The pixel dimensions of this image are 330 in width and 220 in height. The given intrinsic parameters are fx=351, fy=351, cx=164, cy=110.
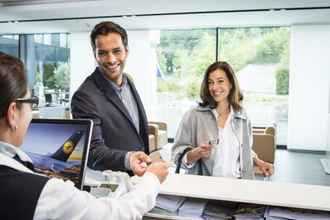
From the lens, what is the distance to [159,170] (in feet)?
4.18

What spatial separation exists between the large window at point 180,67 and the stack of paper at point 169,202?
22.3 feet

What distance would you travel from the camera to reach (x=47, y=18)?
741cm

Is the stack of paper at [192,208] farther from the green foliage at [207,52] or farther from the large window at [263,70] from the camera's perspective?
the large window at [263,70]

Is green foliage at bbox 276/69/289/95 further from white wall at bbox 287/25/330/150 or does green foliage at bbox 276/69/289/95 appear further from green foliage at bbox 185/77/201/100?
green foliage at bbox 185/77/201/100

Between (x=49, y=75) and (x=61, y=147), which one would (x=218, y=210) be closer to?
(x=61, y=147)

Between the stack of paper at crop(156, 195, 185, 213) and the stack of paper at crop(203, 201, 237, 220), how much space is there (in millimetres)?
136

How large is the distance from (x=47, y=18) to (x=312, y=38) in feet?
18.6

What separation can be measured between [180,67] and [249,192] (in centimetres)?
740

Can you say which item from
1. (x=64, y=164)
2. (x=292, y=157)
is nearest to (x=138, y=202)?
(x=64, y=164)

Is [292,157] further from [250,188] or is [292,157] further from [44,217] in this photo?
[44,217]

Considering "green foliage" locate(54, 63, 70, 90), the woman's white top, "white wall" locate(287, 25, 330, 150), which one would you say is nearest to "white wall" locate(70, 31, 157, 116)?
"green foliage" locate(54, 63, 70, 90)

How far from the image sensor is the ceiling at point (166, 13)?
5883 millimetres

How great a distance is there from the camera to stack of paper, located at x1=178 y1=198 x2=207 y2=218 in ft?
5.53

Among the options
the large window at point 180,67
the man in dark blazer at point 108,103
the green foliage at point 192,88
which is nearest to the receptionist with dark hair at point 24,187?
the man in dark blazer at point 108,103
